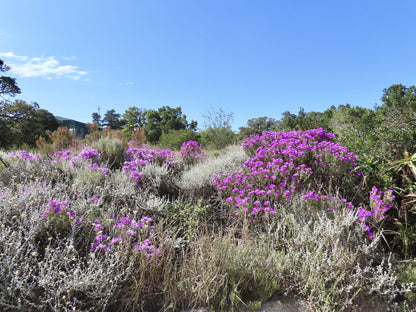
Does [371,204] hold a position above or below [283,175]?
below

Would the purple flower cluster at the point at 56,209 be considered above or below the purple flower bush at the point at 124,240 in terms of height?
above

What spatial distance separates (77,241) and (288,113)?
16654 mm

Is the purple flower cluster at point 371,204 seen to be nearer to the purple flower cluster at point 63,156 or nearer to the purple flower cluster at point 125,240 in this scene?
the purple flower cluster at point 125,240

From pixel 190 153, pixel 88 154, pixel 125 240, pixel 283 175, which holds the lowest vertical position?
pixel 125 240

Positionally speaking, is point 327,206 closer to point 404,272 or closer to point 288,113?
point 404,272

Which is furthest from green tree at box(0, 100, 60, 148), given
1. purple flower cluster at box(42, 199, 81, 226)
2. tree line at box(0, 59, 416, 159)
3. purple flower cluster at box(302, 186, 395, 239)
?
purple flower cluster at box(302, 186, 395, 239)

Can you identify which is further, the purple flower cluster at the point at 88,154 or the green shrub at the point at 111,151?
the green shrub at the point at 111,151

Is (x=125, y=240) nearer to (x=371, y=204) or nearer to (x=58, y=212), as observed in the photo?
(x=58, y=212)

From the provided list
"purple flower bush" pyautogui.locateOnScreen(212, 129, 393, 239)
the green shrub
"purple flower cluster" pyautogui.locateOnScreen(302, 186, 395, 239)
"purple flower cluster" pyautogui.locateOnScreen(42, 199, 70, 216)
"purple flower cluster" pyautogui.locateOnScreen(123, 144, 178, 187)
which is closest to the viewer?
"purple flower cluster" pyautogui.locateOnScreen(42, 199, 70, 216)

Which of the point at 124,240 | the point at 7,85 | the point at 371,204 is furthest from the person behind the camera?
the point at 7,85

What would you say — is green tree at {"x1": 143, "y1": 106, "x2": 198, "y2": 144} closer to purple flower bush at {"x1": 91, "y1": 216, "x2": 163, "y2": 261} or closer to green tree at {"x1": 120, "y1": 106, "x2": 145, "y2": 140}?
green tree at {"x1": 120, "y1": 106, "x2": 145, "y2": 140}

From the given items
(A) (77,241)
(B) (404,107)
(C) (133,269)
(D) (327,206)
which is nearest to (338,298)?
(D) (327,206)

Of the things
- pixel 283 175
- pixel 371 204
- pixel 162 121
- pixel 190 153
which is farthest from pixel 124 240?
pixel 162 121

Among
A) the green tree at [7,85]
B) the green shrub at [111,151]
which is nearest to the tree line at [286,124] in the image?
the green tree at [7,85]
